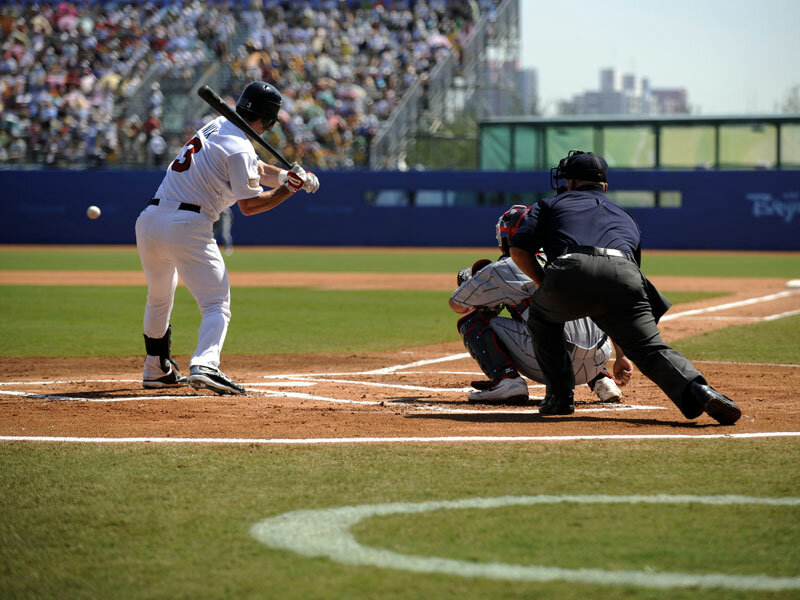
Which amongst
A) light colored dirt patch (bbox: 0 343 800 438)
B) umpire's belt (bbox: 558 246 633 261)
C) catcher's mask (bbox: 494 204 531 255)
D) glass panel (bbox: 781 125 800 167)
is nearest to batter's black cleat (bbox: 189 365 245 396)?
light colored dirt patch (bbox: 0 343 800 438)

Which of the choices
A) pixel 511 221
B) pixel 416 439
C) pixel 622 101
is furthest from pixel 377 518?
pixel 622 101

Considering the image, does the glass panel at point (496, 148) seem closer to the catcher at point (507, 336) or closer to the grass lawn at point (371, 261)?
the grass lawn at point (371, 261)

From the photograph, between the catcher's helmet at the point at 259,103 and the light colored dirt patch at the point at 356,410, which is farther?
the catcher's helmet at the point at 259,103

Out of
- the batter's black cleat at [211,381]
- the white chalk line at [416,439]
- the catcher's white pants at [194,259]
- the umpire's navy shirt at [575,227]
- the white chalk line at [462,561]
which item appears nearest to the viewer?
the white chalk line at [462,561]

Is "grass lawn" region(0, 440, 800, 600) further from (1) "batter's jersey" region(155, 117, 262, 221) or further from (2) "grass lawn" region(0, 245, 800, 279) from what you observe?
(2) "grass lawn" region(0, 245, 800, 279)

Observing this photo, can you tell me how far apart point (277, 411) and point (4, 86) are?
108 ft

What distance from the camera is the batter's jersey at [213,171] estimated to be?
23.1 ft

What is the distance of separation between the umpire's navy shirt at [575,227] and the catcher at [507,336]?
34 centimetres

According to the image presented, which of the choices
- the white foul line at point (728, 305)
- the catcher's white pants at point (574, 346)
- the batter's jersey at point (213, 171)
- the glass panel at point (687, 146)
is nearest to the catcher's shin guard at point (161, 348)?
the batter's jersey at point (213, 171)

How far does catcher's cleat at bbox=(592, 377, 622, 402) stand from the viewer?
664 centimetres

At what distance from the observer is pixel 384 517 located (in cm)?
379

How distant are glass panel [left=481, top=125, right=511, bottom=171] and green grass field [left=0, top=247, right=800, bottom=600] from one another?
31.5 m

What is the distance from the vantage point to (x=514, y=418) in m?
6.11

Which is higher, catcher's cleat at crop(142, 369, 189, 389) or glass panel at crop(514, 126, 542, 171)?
glass panel at crop(514, 126, 542, 171)
